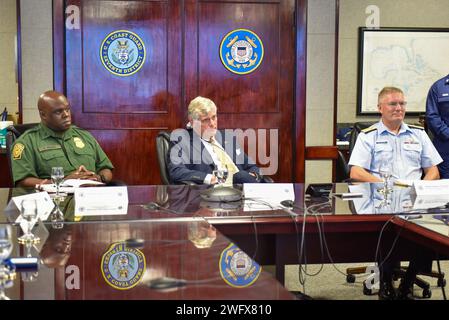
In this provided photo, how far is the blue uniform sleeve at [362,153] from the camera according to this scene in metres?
3.92

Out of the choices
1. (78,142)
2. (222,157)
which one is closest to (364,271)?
Answer: (222,157)

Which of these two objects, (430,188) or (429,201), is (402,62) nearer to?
(430,188)

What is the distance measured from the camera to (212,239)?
2.12m

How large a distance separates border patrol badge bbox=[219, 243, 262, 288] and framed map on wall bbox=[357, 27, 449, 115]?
4.84 metres

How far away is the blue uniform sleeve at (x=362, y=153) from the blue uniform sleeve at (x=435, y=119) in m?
1.21

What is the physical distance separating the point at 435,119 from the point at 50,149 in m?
2.92

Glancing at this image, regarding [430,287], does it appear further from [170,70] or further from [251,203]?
[170,70]

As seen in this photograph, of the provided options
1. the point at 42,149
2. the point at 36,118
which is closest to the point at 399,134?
the point at 42,149

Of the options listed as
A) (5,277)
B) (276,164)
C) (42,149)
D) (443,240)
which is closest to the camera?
(5,277)

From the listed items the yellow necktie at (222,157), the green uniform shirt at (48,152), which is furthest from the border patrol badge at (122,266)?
the yellow necktie at (222,157)

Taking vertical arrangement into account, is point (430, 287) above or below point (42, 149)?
below

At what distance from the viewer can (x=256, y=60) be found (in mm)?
5156

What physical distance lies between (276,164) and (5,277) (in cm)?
378

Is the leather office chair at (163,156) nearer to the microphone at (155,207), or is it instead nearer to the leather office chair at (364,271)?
the leather office chair at (364,271)
